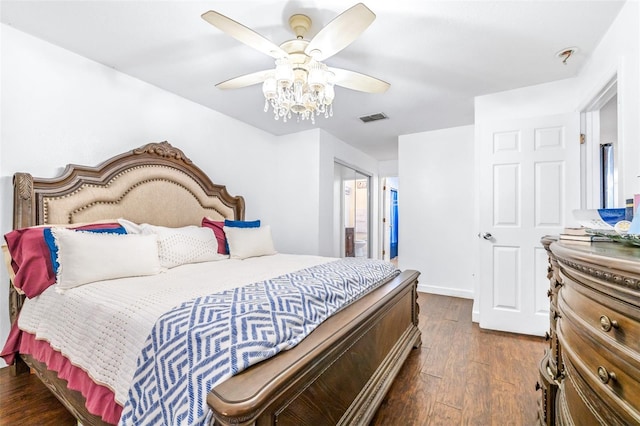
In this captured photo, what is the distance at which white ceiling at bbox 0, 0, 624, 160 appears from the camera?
1.78 metres

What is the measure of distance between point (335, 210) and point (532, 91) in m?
2.95

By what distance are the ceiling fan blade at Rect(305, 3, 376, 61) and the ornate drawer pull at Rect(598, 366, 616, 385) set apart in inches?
60.8

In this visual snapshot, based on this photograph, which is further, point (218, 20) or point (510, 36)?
point (510, 36)

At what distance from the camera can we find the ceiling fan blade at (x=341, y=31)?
140 cm

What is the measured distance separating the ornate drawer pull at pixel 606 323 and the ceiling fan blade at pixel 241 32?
1839 mm

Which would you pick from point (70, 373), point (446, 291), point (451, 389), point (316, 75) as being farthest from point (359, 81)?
point (446, 291)

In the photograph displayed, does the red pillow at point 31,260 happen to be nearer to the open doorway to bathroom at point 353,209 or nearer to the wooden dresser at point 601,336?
the wooden dresser at point 601,336

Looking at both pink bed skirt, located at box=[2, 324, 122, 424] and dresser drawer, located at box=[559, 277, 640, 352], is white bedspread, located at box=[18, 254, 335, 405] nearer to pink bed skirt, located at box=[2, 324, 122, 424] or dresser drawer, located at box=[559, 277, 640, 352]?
pink bed skirt, located at box=[2, 324, 122, 424]

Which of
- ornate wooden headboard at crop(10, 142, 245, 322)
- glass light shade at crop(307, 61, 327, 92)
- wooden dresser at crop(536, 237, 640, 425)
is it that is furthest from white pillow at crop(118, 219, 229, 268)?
wooden dresser at crop(536, 237, 640, 425)

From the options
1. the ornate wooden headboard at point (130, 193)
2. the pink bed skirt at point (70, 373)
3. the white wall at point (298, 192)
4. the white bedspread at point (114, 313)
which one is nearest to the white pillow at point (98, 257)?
the white bedspread at point (114, 313)

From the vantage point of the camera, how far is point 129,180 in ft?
8.55

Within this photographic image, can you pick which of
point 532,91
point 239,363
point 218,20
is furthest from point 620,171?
point 218,20

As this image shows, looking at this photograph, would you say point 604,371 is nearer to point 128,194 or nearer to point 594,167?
point 594,167

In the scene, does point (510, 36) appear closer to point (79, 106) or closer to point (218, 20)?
point (218, 20)
